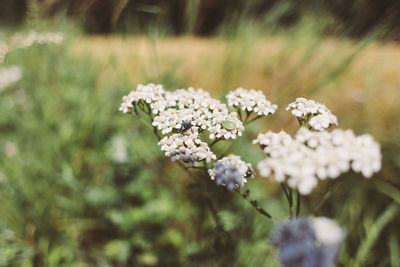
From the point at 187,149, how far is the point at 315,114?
480 mm

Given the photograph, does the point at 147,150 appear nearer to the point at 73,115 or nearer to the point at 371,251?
the point at 73,115

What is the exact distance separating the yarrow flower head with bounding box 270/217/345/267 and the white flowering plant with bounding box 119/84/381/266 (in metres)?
0.02

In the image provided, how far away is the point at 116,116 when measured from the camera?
2.44 meters

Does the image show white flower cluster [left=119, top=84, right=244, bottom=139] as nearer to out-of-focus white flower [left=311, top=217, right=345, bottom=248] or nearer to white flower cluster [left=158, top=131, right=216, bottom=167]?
white flower cluster [left=158, top=131, right=216, bottom=167]

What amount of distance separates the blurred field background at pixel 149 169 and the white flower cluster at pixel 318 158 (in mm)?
436

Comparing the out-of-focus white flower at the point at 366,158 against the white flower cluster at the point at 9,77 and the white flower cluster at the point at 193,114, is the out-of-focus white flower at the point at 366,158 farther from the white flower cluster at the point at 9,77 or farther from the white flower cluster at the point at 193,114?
the white flower cluster at the point at 9,77

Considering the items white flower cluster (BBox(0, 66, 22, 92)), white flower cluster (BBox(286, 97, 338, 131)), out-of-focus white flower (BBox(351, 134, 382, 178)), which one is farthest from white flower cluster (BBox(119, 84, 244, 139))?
white flower cluster (BBox(0, 66, 22, 92))

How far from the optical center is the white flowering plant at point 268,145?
0.69 meters

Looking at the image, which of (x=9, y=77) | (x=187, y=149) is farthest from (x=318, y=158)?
(x=9, y=77)

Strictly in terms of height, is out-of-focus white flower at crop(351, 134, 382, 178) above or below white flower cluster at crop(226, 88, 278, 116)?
above

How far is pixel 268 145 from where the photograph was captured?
2.63 ft

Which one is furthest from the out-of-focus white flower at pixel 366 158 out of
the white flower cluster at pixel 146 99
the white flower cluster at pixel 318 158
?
the white flower cluster at pixel 146 99

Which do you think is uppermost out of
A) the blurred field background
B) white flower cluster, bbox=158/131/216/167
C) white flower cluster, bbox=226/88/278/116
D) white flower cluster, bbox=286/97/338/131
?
white flower cluster, bbox=286/97/338/131

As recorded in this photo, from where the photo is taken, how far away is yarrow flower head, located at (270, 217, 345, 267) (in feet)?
1.88
